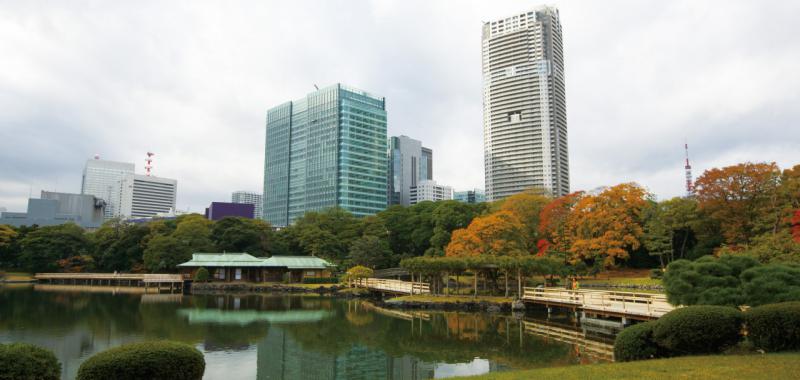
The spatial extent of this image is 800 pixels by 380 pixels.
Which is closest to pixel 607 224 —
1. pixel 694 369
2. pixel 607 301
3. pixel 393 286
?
pixel 607 301

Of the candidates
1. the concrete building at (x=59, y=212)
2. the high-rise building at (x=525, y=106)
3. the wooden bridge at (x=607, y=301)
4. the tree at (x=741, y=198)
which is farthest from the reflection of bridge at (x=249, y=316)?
the concrete building at (x=59, y=212)

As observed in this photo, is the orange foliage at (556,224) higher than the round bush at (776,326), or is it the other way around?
the orange foliage at (556,224)

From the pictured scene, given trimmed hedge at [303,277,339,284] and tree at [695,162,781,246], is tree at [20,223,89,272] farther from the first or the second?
tree at [695,162,781,246]

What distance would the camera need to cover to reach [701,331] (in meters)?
10.9

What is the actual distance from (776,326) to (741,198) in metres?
29.2

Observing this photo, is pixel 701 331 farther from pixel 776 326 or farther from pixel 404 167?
pixel 404 167

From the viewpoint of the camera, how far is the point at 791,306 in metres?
10.7

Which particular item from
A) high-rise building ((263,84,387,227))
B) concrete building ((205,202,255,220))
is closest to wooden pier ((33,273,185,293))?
concrete building ((205,202,255,220))

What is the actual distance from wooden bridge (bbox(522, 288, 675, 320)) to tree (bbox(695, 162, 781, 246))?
13487 millimetres

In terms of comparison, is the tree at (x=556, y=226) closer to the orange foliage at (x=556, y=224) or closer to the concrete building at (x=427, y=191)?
the orange foliage at (x=556, y=224)

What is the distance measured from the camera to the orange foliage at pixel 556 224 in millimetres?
44406

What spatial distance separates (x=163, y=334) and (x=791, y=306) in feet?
73.9

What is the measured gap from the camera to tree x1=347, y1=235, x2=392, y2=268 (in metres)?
55.2

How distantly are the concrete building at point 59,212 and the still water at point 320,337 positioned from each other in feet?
318
